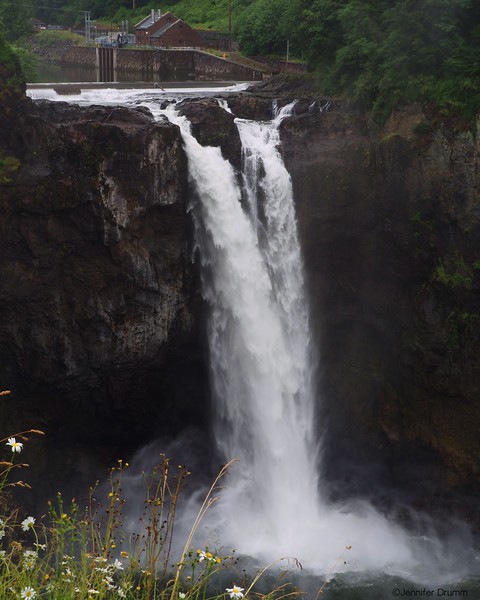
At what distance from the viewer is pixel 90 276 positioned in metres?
17.2

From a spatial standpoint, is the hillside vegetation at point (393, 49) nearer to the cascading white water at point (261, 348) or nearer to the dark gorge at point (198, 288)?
the dark gorge at point (198, 288)

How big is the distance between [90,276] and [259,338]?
15.7ft

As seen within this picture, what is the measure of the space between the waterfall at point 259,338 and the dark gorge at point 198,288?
1.36ft

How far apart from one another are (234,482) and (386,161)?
31.3 feet

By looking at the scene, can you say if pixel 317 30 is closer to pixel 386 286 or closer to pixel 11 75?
pixel 386 286

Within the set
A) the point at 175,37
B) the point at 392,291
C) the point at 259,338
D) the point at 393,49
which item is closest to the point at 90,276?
the point at 259,338

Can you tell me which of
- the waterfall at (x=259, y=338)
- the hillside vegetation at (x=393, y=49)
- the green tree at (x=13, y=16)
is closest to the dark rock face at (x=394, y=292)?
the waterfall at (x=259, y=338)

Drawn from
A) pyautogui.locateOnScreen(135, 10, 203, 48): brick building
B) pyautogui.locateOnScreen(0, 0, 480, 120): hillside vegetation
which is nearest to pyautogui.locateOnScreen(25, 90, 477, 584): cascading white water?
pyautogui.locateOnScreen(0, 0, 480, 120): hillside vegetation

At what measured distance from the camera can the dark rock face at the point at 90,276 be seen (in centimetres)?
1664

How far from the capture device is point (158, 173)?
17.4 meters

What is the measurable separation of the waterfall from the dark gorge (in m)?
0.41

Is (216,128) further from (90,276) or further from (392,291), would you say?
(392,291)

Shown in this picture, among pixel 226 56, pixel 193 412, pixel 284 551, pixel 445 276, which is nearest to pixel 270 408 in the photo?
pixel 193 412

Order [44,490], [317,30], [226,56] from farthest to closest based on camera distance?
[226,56] → [317,30] → [44,490]
